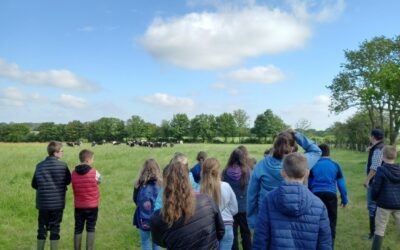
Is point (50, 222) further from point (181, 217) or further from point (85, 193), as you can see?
point (181, 217)

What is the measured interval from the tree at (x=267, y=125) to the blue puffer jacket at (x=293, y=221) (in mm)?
113417

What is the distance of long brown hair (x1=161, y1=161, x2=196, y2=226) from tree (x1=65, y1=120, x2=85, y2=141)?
123m

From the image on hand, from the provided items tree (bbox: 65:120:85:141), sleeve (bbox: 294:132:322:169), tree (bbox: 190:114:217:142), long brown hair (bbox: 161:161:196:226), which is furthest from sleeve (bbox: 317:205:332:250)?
tree (bbox: 65:120:85:141)

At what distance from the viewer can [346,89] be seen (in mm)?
41031

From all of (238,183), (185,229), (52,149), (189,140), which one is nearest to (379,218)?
(238,183)

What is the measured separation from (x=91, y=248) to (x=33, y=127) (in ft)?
417

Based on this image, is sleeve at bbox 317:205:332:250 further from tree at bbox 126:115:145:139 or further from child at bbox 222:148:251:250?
tree at bbox 126:115:145:139

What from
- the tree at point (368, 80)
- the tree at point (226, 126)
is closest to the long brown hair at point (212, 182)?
the tree at point (368, 80)

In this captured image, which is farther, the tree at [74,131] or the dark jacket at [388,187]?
the tree at [74,131]

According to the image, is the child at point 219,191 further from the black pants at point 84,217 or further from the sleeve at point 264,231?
the black pants at point 84,217

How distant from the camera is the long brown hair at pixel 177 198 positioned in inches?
131

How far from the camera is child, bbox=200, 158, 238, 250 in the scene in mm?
5285

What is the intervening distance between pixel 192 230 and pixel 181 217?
0.54 ft

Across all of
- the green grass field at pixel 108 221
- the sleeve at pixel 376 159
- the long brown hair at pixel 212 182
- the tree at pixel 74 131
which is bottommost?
the green grass field at pixel 108 221
